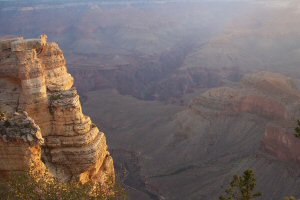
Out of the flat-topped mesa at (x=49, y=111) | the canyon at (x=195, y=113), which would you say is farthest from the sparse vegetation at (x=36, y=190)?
the flat-topped mesa at (x=49, y=111)

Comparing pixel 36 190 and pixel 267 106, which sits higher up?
pixel 267 106

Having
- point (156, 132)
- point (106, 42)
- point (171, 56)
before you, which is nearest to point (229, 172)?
point (156, 132)

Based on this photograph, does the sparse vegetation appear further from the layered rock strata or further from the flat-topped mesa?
the layered rock strata

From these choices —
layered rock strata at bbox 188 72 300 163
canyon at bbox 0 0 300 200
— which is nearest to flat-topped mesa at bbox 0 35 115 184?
canyon at bbox 0 0 300 200

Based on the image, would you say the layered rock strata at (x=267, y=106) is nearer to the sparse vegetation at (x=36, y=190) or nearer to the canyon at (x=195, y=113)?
the canyon at (x=195, y=113)

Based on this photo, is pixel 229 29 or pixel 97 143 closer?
pixel 97 143

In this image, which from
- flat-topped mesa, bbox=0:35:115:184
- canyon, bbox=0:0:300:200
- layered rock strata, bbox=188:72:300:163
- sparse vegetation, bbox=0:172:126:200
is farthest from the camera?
layered rock strata, bbox=188:72:300:163

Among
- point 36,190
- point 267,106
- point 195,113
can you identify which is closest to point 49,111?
point 36,190

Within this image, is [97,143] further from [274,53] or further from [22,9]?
[22,9]

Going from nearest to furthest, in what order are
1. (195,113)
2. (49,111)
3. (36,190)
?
(36,190), (49,111), (195,113)

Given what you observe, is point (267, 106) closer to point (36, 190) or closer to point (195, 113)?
point (195, 113)

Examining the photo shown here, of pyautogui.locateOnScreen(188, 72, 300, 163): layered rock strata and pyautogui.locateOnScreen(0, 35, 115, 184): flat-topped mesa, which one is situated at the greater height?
pyautogui.locateOnScreen(188, 72, 300, 163): layered rock strata
